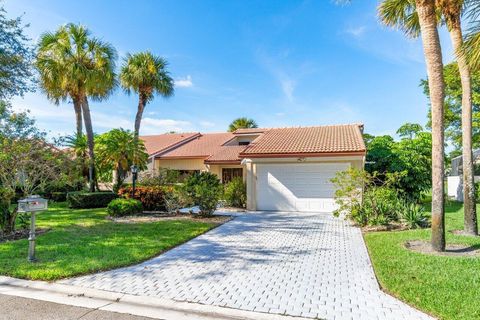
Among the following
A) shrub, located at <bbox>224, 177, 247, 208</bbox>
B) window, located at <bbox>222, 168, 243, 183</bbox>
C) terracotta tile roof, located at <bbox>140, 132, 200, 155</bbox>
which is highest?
terracotta tile roof, located at <bbox>140, 132, 200, 155</bbox>

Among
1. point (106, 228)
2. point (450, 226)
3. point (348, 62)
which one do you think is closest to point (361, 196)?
point (450, 226)

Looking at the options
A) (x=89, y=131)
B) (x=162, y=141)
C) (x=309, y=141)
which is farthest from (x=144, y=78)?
(x=309, y=141)

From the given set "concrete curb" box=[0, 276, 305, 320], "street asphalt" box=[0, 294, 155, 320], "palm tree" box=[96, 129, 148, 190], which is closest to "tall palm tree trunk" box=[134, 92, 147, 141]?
"palm tree" box=[96, 129, 148, 190]

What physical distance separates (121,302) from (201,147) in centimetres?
2020

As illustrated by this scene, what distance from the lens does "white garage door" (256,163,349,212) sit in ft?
46.1

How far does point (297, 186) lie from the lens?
14.5 meters

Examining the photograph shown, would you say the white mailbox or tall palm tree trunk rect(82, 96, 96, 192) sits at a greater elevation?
tall palm tree trunk rect(82, 96, 96, 192)

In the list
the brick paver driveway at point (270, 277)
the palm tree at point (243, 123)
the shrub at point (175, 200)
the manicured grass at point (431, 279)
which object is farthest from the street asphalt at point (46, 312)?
the palm tree at point (243, 123)

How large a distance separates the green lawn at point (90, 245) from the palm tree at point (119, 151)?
6.69 meters

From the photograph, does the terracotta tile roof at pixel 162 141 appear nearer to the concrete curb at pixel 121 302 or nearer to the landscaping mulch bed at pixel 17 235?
the landscaping mulch bed at pixel 17 235

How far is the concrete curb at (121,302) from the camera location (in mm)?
4191

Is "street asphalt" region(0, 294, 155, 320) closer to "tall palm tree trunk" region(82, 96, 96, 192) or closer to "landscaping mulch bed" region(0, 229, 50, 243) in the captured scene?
"landscaping mulch bed" region(0, 229, 50, 243)

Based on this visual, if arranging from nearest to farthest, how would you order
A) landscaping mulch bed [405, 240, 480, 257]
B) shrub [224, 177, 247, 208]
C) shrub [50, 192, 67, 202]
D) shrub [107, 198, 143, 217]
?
landscaping mulch bed [405, 240, 480, 257] < shrub [107, 198, 143, 217] < shrub [224, 177, 247, 208] < shrub [50, 192, 67, 202]

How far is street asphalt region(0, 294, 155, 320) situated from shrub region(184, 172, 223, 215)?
7.97m
